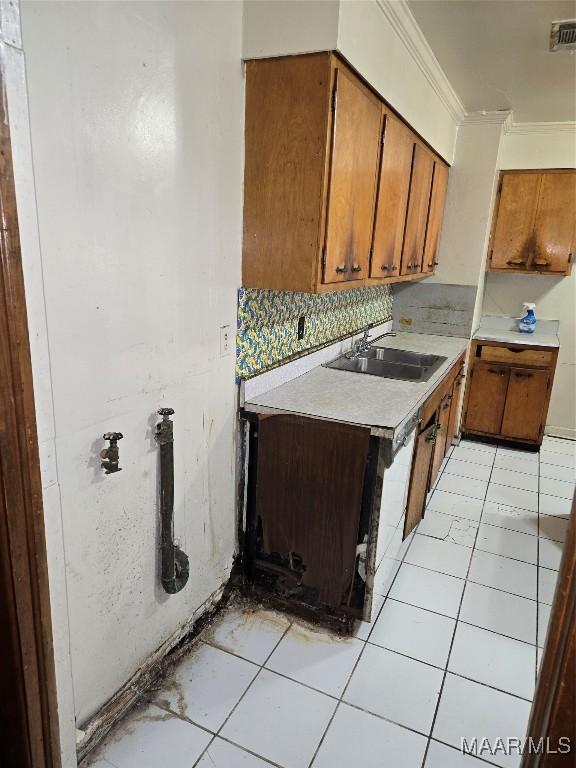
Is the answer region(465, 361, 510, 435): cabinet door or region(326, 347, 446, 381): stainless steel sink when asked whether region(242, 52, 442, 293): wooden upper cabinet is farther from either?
region(465, 361, 510, 435): cabinet door

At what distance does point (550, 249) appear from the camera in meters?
4.02

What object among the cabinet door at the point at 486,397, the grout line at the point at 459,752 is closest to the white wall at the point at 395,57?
the cabinet door at the point at 486,397

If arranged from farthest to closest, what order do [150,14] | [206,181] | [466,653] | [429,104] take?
[429,104] → [466,653] → [206,181] → [150,14]

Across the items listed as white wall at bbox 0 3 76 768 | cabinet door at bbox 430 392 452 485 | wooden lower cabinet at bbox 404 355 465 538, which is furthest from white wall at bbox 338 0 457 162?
cabinet door at bbox 430 392 452 485

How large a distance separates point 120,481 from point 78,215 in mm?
765

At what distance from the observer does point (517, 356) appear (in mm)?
3939

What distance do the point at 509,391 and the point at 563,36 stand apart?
2.49 meters

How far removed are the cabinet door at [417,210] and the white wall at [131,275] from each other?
4.48 ft

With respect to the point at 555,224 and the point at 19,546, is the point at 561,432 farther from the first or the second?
the point at 19,546

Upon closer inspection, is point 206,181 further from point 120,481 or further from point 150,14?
point 120,481

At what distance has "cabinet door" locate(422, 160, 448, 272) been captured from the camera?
11.0ft

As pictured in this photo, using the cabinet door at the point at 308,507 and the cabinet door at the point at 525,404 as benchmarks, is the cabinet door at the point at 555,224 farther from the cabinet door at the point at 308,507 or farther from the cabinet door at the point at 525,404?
the cabinet door at the point at 308,507

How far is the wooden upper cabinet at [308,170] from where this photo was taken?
5.62 feet

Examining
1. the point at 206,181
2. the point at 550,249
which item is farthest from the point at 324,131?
the point at 550,249
